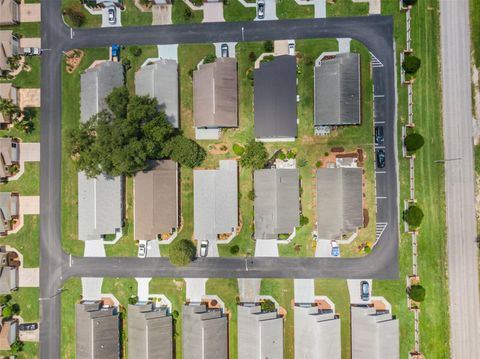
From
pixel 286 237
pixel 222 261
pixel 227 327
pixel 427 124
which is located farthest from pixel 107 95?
pixel 427 124

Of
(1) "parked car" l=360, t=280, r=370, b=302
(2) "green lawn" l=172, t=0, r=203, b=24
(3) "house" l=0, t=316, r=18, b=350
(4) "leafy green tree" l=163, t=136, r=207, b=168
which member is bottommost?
(3) "house" l=0, t=316, r=18, b=350

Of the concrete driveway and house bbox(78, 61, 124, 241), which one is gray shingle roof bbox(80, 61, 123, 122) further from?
the concrete driveway

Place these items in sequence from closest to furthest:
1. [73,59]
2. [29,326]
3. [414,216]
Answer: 1. [414,216]
2. [29,326]
3. [73,59]

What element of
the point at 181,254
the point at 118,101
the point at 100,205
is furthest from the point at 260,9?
the point at 181,254

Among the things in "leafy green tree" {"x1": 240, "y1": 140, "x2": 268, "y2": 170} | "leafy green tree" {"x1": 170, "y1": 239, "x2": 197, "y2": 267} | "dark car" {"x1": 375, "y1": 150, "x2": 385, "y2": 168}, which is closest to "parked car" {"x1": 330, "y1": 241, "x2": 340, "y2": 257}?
"dark car" {"x1": 375, "y1": 150, "x2": 385, "y2": 168}

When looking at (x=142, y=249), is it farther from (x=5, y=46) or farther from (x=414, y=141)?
(x=414, y=141)

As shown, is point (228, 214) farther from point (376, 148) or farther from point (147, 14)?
point (147, 14)
